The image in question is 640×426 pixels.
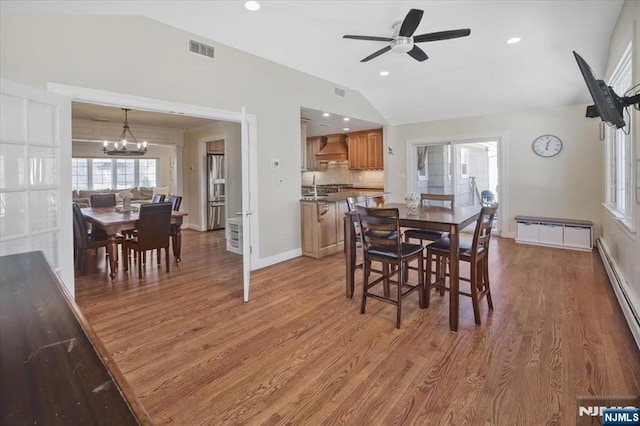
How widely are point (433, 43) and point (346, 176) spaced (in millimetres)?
5318

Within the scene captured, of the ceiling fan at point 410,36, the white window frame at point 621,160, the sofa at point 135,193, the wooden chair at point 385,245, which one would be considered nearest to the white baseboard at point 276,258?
the wooden chair at point 385,245

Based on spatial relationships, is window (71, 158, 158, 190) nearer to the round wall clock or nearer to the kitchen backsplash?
the kitchen backsplash

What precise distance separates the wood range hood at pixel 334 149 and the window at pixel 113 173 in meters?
6.12

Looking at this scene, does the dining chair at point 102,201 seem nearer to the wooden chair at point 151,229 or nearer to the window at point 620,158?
the wooden chair at point 151,229

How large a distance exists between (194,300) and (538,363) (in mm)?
3046

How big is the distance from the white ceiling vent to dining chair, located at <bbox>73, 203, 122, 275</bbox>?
247 centimetres

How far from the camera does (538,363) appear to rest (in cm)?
220

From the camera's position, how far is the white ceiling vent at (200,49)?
3.69 metres

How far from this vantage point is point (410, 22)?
9.91 feet

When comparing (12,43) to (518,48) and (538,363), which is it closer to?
(538,363)

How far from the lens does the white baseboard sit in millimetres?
4592

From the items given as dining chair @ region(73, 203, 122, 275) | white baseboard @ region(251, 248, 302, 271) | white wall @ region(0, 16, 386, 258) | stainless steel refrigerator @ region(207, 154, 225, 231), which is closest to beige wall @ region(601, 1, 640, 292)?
white wall @ region(0, 16, 386, 258)

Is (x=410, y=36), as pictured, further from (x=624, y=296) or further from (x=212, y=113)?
(x=624, y=296)

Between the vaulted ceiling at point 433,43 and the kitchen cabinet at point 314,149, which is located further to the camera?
the kitchen cabinet at point 314,149
